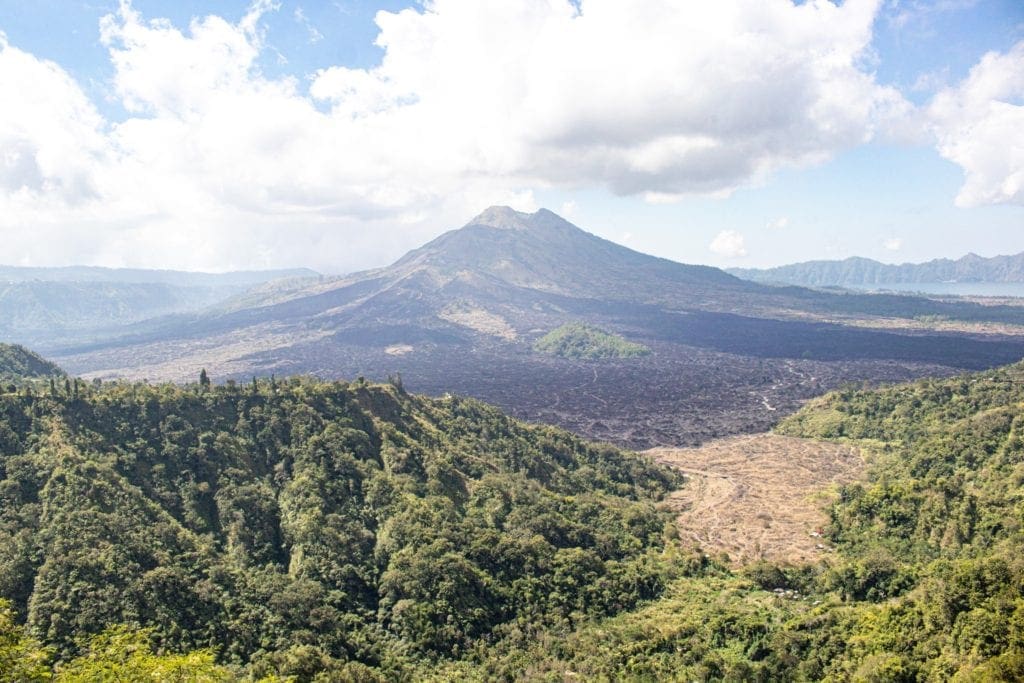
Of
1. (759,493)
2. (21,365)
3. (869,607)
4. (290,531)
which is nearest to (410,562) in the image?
(290,531)

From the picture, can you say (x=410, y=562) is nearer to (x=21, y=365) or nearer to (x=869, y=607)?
(x=869, y=607)

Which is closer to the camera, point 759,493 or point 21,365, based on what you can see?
point 759,493

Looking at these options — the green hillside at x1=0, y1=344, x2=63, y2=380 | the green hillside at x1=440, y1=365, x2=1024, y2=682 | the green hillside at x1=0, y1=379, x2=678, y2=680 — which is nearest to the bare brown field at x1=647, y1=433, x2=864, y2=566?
the green hillside at x1=440, y1=365, x2=1024, y2=682

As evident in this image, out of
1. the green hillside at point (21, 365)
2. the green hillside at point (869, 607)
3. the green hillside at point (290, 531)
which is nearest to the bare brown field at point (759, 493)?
the green hillside at point (869, 607)

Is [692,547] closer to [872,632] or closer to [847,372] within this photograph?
[872,632]

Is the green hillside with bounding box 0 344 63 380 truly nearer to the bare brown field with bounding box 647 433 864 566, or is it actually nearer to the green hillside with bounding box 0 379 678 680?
the green hillside with bounding box 0 379 678 680
